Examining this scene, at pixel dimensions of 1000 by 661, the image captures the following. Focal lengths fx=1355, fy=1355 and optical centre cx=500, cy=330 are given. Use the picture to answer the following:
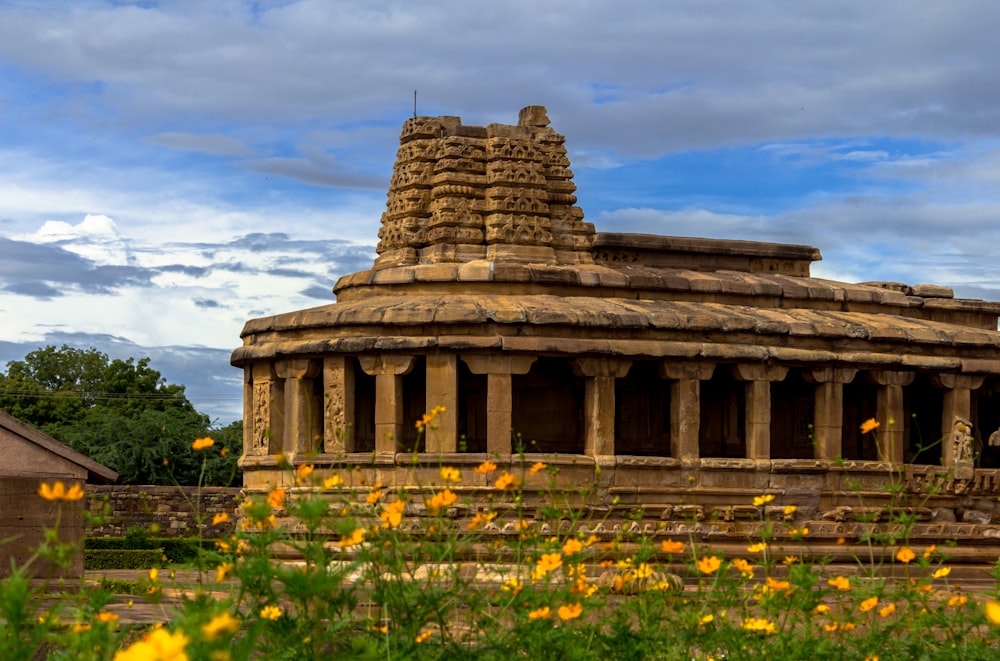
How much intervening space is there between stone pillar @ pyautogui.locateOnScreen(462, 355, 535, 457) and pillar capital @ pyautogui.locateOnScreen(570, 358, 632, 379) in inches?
31.0

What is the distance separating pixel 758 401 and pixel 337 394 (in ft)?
21.5

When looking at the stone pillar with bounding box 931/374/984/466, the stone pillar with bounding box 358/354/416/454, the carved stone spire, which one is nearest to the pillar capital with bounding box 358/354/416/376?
the stone pillar with bounding box 358/354/416/454

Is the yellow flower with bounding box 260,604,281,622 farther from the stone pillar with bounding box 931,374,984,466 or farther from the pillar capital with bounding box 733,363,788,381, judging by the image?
the stone pillar with bounding box 931,374,984,466

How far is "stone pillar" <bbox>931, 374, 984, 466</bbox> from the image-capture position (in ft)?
73.2

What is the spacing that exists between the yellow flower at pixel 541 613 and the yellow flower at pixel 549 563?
0.19 meters

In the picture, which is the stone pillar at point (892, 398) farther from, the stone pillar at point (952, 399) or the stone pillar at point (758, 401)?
the stone pillar at point (758, 401)

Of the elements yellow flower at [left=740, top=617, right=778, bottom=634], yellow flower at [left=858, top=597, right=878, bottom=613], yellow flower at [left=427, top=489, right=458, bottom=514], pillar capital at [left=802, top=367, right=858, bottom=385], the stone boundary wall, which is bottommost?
the stone boundary wall

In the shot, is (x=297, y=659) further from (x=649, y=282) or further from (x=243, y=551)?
(x=649, y=282)

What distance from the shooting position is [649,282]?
22000 mm

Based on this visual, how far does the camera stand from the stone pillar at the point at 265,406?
Answer: 21.7 metres

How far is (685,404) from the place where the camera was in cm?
2069

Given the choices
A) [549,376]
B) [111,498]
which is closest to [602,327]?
[549,376]

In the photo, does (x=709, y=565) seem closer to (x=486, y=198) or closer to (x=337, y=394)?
(x=337, y=394)

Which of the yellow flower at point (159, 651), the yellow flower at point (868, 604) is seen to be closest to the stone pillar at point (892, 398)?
the yellow flower at point (868, 604)
